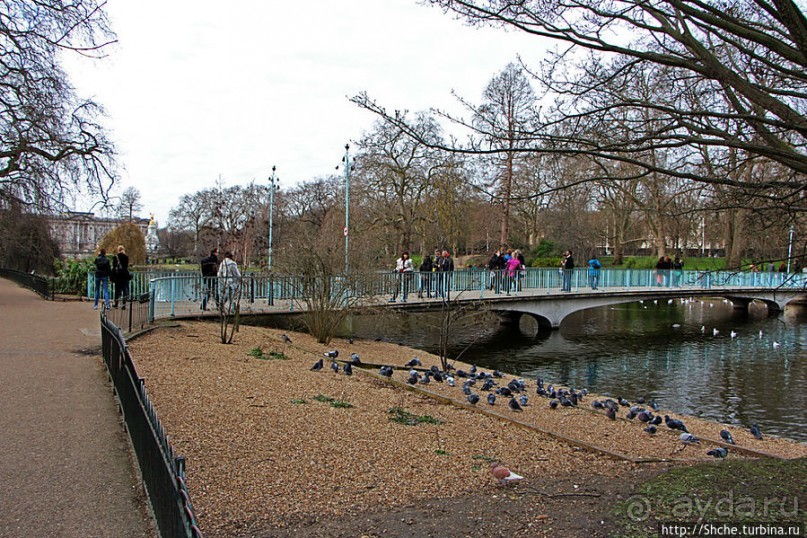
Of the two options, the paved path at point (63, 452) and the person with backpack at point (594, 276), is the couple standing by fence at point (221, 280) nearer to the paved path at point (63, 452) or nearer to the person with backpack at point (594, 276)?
the paved path at point (63, 452)

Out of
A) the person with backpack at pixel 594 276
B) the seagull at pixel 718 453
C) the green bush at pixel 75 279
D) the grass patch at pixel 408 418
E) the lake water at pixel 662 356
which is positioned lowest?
the lake water at pixel 662 356

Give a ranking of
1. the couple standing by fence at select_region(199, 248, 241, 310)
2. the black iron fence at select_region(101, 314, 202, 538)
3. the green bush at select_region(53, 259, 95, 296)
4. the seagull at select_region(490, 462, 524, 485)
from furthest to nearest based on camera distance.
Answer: the green bush at select_region(53, 259, 95, 296) → the couple standing by fence at select_region(199, 248, 241, 310) → the seagull at select_region(490, 462, 524, 485) → the black iron fence at select_region(101, 314, 202, 538)

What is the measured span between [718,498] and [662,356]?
63.9ft

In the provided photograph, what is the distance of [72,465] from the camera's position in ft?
18.7

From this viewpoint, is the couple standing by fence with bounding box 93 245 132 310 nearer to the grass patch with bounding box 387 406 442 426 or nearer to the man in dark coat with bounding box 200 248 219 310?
the man in dark coat with bounding box 200 248 219 310

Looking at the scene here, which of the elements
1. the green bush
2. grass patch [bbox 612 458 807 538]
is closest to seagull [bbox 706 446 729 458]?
grass patch [bbox 612 458 807 538]

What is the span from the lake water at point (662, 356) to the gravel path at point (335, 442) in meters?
4.12

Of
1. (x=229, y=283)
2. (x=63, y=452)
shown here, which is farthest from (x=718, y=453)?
(x=229, y=283)

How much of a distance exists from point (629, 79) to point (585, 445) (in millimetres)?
4040

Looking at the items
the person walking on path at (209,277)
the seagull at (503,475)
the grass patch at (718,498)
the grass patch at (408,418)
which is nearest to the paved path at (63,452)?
the seagull at (503,475)

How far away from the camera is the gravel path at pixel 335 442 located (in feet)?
17.4

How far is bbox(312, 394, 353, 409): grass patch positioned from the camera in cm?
847

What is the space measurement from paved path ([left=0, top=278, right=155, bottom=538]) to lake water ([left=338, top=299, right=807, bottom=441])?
871 cm

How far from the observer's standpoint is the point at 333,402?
8633 mm
